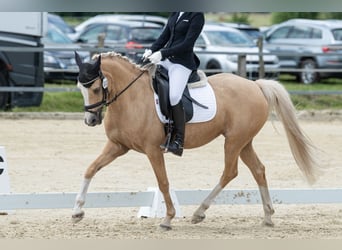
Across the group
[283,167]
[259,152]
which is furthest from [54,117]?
[283,167]

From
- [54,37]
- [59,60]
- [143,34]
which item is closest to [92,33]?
[54,37]

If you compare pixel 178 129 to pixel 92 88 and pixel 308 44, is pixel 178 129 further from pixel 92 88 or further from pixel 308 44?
pixel 308 44

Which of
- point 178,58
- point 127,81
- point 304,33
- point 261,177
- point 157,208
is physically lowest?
point 304,33

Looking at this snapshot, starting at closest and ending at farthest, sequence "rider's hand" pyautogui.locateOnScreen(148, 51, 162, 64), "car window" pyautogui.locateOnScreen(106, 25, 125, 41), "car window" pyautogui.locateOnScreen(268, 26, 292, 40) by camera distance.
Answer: "rider's hand" pyautogui.locateOnScreen(148, 51, 162, 64) < "car window" pyautogui.locateOnScreen(106, 25, 125, 41) < "car window" pyautogui.locateOnScreen(268, 26, 292, 40)

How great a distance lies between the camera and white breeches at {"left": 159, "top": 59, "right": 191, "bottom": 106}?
6.02 m

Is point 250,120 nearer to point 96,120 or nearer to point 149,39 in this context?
point 96,120

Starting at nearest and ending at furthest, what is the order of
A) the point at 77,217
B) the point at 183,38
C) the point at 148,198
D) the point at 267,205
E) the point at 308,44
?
1. the point at 77,217
2. the point at 183,38
3. the point at 267,205
4. the point at 148,198
5. the point at 308,44

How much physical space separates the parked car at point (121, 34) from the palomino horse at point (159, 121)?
14.1m

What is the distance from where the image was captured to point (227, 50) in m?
20.2

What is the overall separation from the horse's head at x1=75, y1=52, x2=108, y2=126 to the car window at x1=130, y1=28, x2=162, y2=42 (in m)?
15.3

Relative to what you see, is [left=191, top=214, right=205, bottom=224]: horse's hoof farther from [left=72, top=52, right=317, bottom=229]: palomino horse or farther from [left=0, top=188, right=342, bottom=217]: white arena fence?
[left=0, top=188, right=342, bottom=217]: white arena fence

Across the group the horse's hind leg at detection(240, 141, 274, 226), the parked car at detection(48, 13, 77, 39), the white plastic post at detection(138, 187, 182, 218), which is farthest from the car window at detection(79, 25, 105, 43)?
the horse's hind leg at detection(240, 141, 274, 226)

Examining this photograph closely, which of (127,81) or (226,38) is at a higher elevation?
(127,81)

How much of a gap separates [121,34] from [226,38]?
3.22 metres
